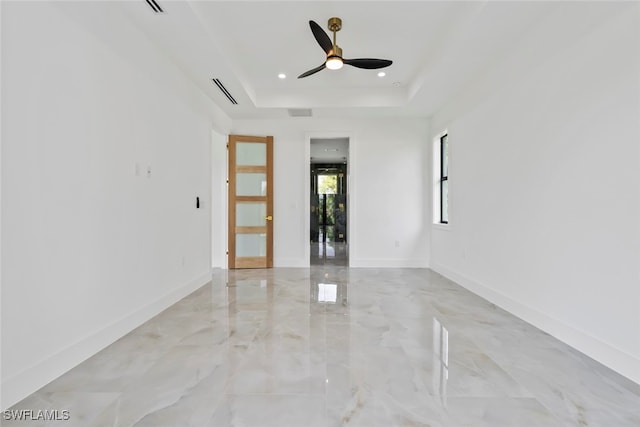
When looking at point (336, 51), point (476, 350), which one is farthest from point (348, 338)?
point (336, 51)

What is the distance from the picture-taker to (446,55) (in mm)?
3154

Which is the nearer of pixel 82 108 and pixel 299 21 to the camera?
pixel 82 108

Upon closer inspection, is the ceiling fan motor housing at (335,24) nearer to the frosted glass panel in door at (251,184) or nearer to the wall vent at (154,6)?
the wall vent at (154,6)

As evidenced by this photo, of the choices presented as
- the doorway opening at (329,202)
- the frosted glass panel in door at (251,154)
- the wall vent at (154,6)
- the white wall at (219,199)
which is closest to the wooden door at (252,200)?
the frosted glass panel in door at (251,154)

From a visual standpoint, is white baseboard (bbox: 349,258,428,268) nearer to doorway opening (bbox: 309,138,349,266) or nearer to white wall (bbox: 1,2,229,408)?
doorway opening (bbox: 309,138,349,266)

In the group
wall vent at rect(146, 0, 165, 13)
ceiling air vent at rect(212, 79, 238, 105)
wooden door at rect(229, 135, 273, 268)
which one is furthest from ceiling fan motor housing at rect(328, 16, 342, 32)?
wooden door at rect(229, 135, 273, 268)

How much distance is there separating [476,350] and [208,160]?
3.82 metres

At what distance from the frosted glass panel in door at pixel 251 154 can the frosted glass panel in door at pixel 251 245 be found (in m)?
1.25

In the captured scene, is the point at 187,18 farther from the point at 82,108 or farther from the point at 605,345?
the point at 605,345

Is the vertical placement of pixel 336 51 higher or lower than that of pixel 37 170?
higher

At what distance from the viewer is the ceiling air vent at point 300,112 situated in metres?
4.82

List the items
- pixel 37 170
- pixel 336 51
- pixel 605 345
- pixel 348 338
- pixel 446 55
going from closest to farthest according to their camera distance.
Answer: pixel 37 170
pixel 605 345
pixel 348 338
pixel 336 51
pixel 446 55

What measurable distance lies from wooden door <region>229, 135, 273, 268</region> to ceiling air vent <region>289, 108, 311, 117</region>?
600mm

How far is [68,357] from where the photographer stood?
1.95 metres
